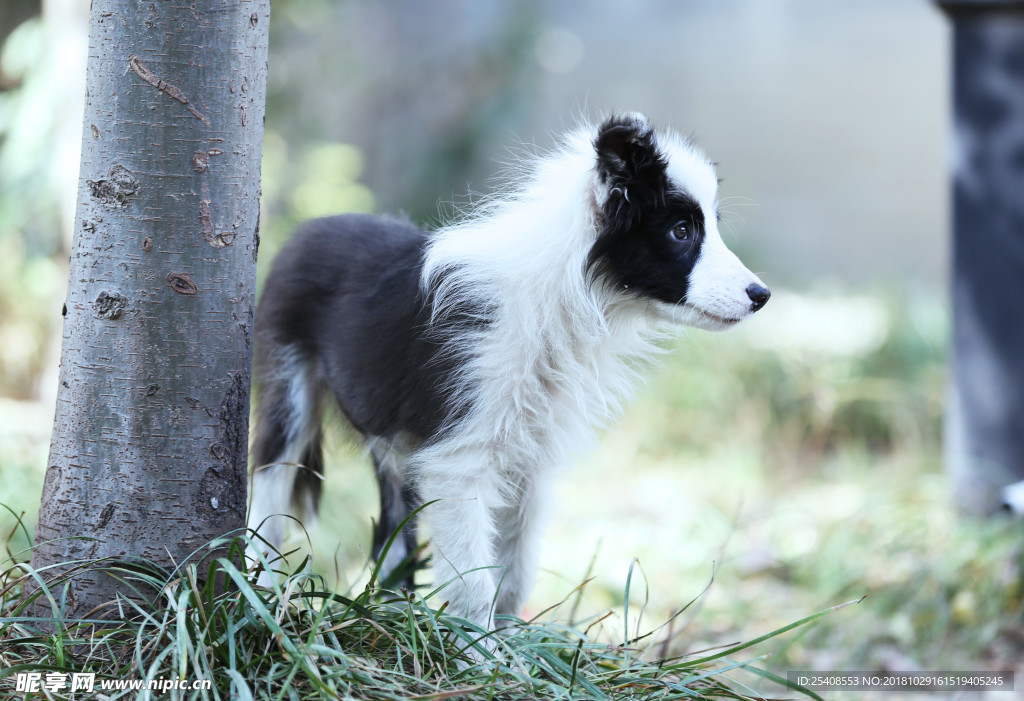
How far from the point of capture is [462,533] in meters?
2.64

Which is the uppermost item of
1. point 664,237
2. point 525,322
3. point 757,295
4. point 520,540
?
point 664,237

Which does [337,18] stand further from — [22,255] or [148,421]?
[148,421]

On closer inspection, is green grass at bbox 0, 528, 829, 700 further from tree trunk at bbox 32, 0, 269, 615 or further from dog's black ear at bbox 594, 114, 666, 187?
dog's black ear at bbox 594, 114, 666, 187

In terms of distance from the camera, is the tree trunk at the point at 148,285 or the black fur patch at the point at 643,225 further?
the black fur patch at the point at 643,225

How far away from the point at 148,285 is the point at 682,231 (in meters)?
1.43

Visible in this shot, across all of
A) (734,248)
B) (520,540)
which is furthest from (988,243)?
(734,248)

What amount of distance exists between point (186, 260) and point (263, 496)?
→ 1.24 m

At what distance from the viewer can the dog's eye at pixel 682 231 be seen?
102 inches

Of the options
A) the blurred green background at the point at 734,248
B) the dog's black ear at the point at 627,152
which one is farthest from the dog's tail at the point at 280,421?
the dog's black ear at the point at 627,152

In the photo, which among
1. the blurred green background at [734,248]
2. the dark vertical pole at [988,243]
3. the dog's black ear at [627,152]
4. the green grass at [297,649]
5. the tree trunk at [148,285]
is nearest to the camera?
the green grass at [297,649]

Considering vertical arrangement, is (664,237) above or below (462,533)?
above

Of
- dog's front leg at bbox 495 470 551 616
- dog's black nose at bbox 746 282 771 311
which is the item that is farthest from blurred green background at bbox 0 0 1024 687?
dog's black nose at bbox 746 282 771 311

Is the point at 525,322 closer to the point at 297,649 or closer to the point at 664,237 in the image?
the point at 664,237

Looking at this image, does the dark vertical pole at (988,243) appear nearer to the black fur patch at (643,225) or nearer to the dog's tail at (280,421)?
the black fur patch at (643,225)
